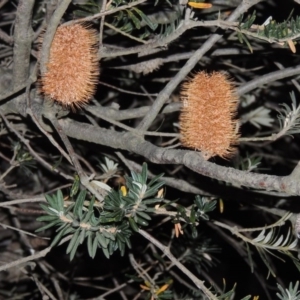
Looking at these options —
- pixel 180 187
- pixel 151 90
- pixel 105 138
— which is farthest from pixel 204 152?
pixel 151 90

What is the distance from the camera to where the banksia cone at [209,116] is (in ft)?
2.85

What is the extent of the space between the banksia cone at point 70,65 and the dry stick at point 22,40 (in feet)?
0.38

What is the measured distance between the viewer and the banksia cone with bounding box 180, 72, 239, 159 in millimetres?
869

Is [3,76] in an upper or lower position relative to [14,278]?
upper

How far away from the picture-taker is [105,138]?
1.09 metres

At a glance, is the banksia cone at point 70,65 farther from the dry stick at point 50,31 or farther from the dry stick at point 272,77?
the dry stick at point 272,77

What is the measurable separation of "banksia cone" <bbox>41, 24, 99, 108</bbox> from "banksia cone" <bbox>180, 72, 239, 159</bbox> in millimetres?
179

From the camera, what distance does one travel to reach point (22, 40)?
3.48 ft

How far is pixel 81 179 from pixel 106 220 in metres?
0.13

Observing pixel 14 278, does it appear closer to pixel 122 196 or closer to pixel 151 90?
pixel 151 90

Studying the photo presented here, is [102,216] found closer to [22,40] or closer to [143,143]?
[143,143]

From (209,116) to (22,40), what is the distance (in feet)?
1.40

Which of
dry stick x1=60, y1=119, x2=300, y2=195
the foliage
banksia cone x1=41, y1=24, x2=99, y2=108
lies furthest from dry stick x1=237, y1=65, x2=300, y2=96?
banksia cone x1=41, y1=24, x2=99, y2=108

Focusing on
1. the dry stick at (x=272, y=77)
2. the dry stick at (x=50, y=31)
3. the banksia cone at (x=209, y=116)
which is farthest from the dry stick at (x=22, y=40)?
the dry stick at (x=272, y=77)
